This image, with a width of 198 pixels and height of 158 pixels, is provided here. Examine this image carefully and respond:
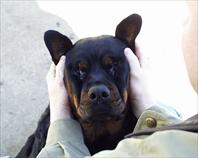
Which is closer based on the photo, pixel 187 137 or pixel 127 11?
pixel 187 137

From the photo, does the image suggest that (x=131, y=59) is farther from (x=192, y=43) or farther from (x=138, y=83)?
(x=192, y=43)

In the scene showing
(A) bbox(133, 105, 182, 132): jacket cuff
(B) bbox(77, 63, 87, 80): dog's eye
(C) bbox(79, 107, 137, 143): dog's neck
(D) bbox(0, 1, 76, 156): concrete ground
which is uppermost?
(B) bbox(77, 63, 87, 80): dog's eye

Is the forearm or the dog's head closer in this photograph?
the forearm

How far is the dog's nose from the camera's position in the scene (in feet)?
7.18

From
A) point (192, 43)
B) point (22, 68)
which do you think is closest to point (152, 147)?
point (192, 43)

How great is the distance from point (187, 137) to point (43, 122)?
1481mm

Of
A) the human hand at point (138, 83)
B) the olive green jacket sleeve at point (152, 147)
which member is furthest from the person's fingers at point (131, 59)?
the olive green jacket sleeve at point (152, 147)

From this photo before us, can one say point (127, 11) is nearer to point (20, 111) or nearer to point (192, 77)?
point (20, 111)

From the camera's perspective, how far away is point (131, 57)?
2338 millimetres

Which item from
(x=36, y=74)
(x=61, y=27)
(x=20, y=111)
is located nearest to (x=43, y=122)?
(x=20, y=111)

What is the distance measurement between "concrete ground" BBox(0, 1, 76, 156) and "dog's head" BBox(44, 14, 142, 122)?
1277 millimetres

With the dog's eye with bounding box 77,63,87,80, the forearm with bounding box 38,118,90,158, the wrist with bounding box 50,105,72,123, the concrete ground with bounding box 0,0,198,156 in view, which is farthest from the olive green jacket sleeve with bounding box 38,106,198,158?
the concrete ground with bounding box 0,0,198,156

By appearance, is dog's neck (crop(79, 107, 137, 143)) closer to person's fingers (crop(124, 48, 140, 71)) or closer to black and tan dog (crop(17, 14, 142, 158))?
black and tan dog (crop(17, 14, 142, 158))

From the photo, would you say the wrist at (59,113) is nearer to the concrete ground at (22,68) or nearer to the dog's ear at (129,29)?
the dog's ear at (129,29)
